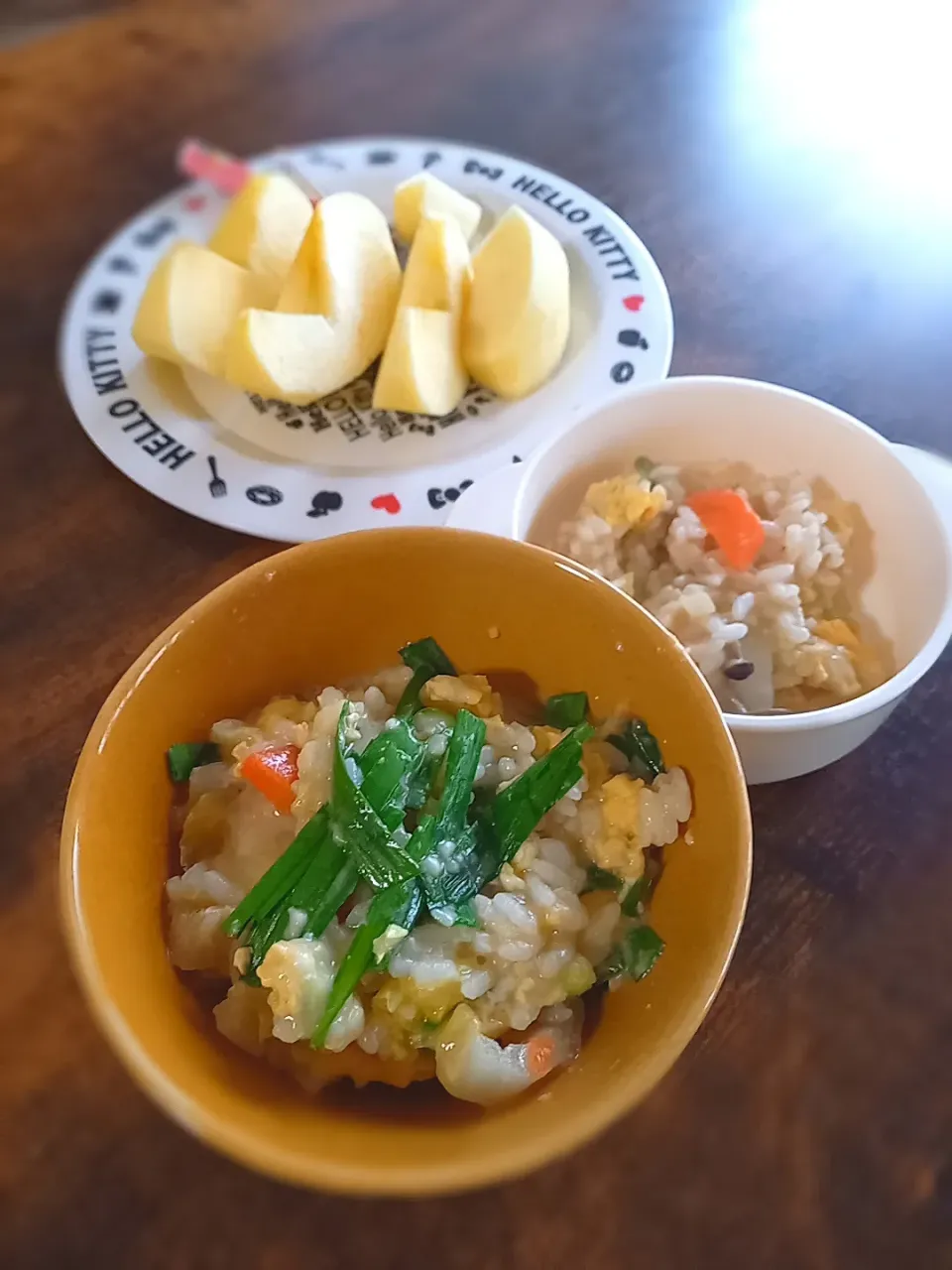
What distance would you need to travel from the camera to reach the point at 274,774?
0.70 m

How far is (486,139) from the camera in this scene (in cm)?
148

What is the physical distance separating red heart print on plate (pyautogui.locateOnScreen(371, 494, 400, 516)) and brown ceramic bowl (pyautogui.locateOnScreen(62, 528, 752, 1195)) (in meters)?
0.29

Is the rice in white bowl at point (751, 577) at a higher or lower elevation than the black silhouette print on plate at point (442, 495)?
higher

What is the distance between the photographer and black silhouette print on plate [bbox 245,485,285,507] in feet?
3.51

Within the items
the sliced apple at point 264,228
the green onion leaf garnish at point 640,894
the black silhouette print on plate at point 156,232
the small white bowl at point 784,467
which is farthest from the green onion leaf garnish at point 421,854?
the black silhouette print on plate at point 156,232

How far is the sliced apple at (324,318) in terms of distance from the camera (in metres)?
1.11

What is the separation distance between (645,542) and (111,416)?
59 cm

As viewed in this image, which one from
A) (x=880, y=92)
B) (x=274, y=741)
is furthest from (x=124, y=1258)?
(x=880, y=92)

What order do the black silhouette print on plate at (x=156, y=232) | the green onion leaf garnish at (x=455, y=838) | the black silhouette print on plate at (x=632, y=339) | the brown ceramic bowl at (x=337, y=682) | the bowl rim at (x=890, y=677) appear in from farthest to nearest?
the black silhouette print on plate at (x=156, y=232), the black silhouette print on plate at (x=632, y=339), the bowl rim at (x=890, y=677), the green onion leaf garnish at (x=455, y=838), the brown ceramic bowl at (x=337, y=682)

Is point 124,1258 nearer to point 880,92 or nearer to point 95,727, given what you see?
point 95,727

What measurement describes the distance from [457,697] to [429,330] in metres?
0.54

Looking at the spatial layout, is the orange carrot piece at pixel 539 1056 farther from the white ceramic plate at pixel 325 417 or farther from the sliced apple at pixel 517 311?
the sliced apple at pixel 517 311

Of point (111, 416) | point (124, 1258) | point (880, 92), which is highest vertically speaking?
point (880, 92)

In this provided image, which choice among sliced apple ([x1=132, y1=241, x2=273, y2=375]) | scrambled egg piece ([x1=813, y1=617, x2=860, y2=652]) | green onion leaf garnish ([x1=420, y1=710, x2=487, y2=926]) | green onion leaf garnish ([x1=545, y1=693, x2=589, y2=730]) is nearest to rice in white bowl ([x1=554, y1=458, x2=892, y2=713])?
scrambled egg piece ([x1=813, y1=617, x2=860, y2=652])
